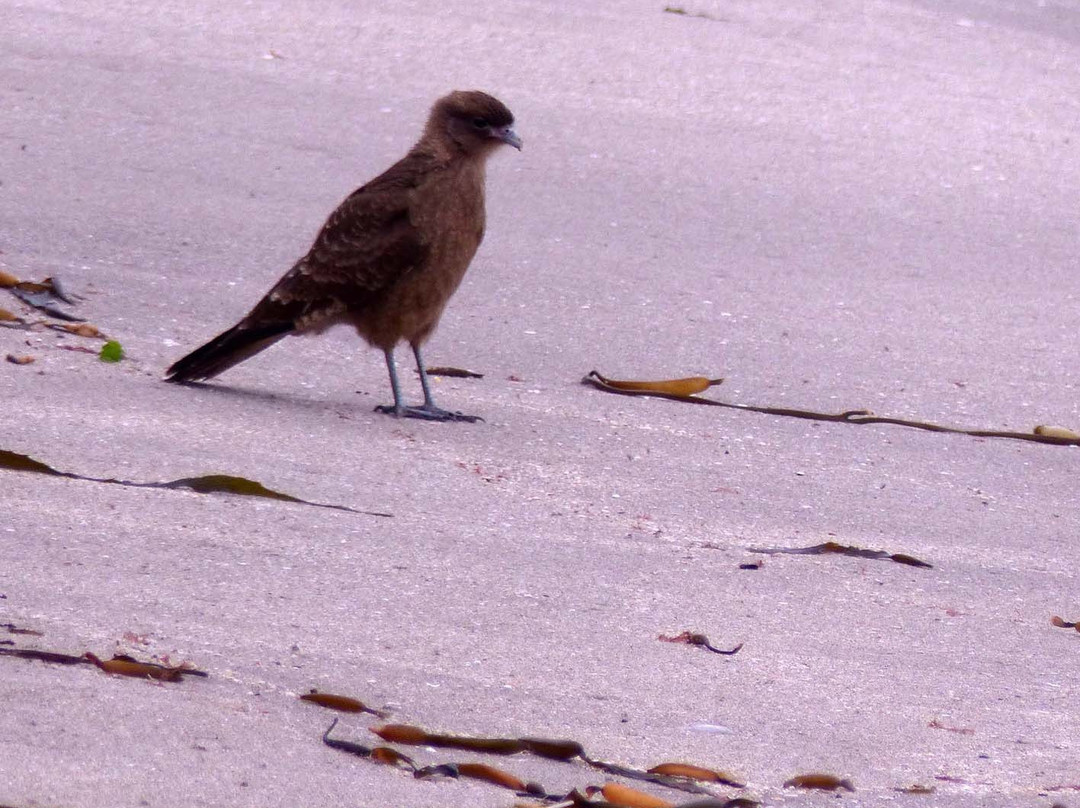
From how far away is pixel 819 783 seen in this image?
12.1 feet

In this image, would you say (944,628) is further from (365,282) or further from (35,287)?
(35,287)

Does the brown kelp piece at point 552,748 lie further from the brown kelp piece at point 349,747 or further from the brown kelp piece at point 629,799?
the brown kelp piece at point 349,747

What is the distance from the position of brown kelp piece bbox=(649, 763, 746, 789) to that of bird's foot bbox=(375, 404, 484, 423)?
2.79m

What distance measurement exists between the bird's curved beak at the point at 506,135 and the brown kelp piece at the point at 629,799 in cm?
380

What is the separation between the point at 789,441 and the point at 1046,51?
25.2 ft

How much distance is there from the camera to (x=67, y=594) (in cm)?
405

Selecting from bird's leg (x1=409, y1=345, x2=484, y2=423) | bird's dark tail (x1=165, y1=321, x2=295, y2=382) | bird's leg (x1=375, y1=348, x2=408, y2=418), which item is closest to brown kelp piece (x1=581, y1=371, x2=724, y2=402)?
bird's leg (x1=409, y1=345, x2=484, y2=423)

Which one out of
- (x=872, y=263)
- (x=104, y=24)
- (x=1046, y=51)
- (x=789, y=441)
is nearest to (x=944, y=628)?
(x=789, y=441)

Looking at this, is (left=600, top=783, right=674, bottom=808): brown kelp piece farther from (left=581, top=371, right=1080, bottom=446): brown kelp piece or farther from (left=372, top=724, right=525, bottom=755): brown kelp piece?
(left=581, top=371, right=1080, bottom=446): brown kelp piece

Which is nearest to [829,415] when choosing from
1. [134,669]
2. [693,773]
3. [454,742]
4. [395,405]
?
[395,405]

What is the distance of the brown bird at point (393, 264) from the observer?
255 inches

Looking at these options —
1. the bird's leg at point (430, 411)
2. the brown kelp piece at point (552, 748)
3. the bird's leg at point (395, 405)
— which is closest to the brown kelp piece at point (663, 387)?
the bird's leg at point (430, 411)

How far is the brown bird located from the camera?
6.48 metres

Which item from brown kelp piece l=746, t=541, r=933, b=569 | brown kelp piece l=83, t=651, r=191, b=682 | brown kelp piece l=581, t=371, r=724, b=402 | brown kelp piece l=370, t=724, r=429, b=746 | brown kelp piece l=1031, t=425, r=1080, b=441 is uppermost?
brown kelp piece l=83, t=651, r=191, b=682
